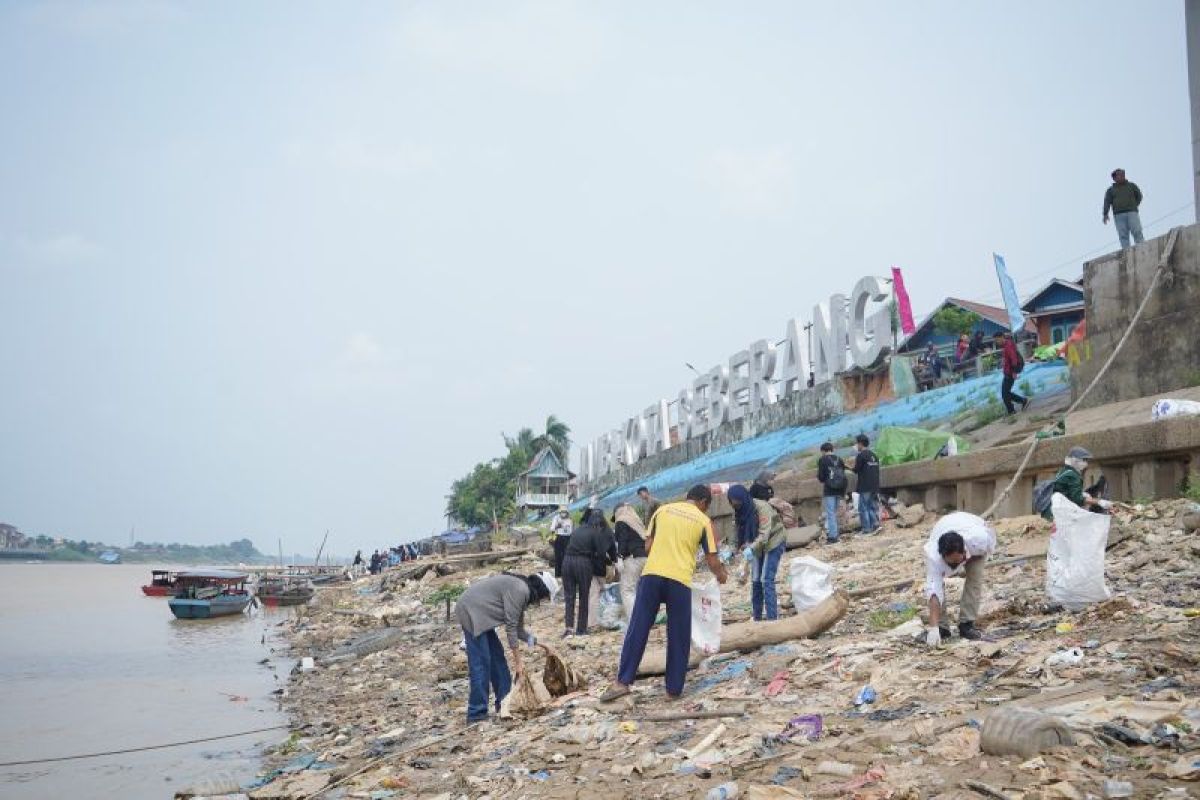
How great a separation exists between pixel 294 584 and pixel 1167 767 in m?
38.8

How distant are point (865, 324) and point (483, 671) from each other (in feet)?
60.7

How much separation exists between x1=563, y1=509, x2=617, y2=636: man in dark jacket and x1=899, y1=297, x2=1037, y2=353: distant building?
23.1m

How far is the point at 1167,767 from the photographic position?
13.2 ft

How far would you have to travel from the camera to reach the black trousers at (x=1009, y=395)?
611 inches

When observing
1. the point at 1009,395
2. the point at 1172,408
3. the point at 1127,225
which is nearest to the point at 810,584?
the point at 1172,408

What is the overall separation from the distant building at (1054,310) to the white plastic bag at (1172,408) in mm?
21058

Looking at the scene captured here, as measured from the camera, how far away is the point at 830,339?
1002 inches

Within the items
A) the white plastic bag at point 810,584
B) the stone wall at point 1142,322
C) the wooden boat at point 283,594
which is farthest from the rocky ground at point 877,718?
the wooden boat at point 283,594

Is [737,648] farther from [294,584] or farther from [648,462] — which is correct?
[294,584]

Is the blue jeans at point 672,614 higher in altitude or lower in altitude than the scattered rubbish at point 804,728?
higher

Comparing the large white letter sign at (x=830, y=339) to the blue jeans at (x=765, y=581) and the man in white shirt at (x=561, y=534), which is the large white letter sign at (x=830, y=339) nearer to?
the man in white shirt at (x=561, y=534)

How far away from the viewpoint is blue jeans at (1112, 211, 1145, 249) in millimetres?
12750

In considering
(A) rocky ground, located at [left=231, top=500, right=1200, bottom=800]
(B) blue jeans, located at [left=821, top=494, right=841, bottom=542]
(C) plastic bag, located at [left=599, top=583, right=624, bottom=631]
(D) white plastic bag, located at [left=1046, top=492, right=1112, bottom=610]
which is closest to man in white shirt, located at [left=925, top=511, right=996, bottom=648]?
(A) rocky ground, located at [left=231, top=500, right=1200, bottom=800]

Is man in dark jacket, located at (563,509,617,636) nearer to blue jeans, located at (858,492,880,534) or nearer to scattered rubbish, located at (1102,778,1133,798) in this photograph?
blue jeans, located at (858,492,880,534)
